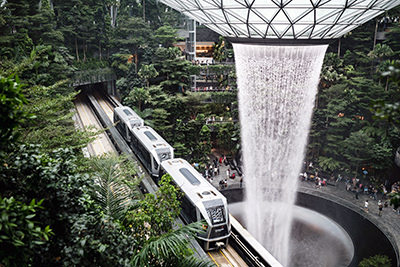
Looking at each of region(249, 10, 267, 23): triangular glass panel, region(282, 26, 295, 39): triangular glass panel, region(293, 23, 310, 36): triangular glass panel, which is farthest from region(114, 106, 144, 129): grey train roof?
region(293, 23, 310, 36): triangular glass panel

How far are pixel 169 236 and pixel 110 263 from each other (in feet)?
5.14

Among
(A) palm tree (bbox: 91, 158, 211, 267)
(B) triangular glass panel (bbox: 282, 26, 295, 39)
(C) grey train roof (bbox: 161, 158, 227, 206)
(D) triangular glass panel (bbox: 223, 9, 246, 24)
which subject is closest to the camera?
(A) palm tree (bbox: 91, 158, 211, 267)

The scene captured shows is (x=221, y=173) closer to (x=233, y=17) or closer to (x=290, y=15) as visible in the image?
(x=233, y=17)

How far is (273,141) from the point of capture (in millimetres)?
35438

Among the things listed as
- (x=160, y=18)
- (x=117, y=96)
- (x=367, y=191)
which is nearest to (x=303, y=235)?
(x=367, y=191)

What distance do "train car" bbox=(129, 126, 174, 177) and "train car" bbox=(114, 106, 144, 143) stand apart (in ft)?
3.69

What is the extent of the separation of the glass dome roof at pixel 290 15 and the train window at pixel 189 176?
358 inches

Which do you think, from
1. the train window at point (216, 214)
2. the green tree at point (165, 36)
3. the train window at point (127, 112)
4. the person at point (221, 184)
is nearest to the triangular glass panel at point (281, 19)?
the train window at point (216, 214)

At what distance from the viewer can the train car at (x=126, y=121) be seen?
1180 inches

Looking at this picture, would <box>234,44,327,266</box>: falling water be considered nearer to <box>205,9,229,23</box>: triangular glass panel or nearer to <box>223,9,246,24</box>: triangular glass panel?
<box>205,9,229,23</box>: triangular glass panel

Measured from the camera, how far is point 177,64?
3991 centimetres

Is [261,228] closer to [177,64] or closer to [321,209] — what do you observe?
[321,209]

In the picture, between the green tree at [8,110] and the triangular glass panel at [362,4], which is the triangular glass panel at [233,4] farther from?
the green tree at [8,110]

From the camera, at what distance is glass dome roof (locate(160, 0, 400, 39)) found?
15.9 metres
